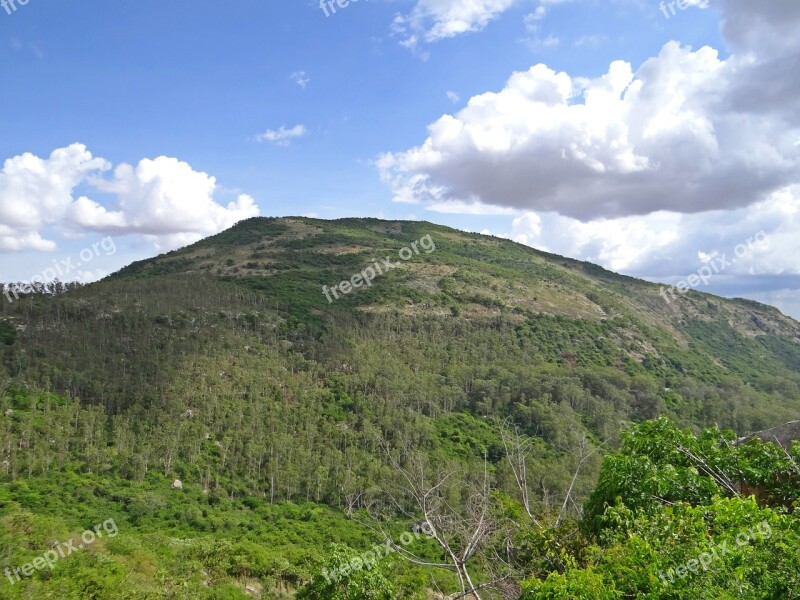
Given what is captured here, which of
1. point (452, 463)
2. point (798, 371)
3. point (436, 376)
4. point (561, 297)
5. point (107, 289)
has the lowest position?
point (798, 371)

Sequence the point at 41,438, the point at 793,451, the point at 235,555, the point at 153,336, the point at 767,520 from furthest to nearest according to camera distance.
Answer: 1. the point at 153,336
2. the point at 41,438
3. the point at 235,555
4. the point at 793,451
5. the point at 767,520

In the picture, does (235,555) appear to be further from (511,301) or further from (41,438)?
(511,301)

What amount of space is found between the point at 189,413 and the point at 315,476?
23.8 meters

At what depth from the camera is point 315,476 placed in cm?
7369

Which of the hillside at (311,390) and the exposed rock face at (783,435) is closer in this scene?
the exposed rock face at (783,435)

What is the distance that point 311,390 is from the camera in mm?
92062

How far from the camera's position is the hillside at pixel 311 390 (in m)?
63.8

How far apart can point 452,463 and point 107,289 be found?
3695 inches

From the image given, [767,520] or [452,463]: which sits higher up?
[767,520]

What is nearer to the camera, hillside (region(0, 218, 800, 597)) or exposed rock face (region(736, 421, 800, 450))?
exposed rock face (region(736, 421, 800, 450))

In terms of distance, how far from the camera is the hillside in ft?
209

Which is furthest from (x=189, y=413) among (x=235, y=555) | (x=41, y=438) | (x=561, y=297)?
(x=561, y=297)

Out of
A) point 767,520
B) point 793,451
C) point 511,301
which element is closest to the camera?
point 767,520

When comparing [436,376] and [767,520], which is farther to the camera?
[436,376]
